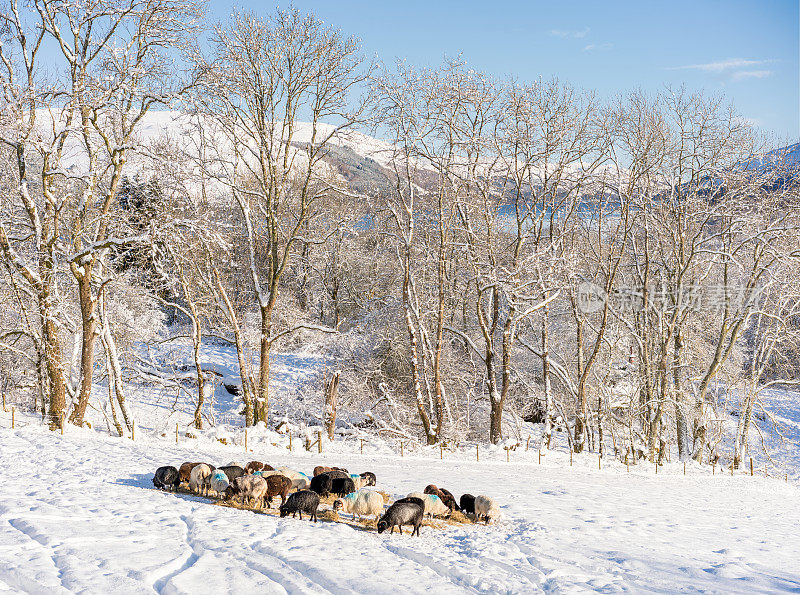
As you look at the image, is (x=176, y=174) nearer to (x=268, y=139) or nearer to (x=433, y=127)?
(x=268, y=139)

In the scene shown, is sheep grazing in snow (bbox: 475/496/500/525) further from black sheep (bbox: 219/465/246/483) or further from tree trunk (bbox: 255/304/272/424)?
tree trunk (bbox: 255/304/272/424)

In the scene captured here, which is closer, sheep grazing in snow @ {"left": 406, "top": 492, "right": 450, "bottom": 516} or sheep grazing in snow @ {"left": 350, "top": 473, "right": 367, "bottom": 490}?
sheep grazing in snow @ {"left": 406, "top": 492, "right": 450, "bottom": 516}

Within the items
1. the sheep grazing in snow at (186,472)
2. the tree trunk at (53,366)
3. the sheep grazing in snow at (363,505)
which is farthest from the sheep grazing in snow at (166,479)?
the tree trunk at (53,366)

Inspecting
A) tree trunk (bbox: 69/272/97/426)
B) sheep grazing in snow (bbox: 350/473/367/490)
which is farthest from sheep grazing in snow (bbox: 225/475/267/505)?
tree trunk (bbox: 69/272/97/426)

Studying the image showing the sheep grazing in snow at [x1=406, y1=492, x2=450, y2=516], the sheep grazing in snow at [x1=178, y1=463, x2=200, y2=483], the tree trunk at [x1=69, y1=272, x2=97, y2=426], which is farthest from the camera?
the tree trunk at [x1=69, y1=272, x2=97, y2=426]

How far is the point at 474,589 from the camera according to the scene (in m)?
6.29

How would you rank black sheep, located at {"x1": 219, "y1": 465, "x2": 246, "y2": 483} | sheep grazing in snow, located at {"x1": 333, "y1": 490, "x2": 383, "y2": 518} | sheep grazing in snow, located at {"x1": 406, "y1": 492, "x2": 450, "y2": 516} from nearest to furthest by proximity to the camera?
1. sheep grazing in snow, located at {"x1": 333, "y1": 490, "x2": 383, "y2": 518}
2. sheep grazing in snow, located at {"x1": 406, "y1": 492, "x2": 450, "y2": 516}
3. black sheep, located at {"x1": 219, "y1": 465, "x2": 246, "y2": 483}

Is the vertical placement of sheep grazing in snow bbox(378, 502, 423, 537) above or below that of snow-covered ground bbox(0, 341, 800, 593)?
above

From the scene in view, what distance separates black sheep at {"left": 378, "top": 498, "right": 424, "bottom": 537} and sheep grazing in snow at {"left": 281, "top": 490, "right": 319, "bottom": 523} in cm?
110

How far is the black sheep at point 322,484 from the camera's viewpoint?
994cm

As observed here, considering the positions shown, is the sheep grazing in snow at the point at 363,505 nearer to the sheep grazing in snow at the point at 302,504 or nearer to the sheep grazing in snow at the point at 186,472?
the sheep grazing in snow at the point at 302,504

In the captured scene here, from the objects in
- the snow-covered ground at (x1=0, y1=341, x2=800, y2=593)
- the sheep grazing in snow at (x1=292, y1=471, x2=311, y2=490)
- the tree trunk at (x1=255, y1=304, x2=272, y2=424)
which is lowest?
the snow-covered ground at (x1=0, y1=341, x2=800, y2=593)

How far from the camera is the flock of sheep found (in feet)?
27.8

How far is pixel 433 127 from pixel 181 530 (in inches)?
707
